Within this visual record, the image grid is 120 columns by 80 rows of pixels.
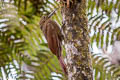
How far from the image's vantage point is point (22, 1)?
2008mm

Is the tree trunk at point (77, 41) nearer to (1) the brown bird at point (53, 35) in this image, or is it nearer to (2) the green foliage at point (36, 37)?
(1) the brown bird at point (53, 35)

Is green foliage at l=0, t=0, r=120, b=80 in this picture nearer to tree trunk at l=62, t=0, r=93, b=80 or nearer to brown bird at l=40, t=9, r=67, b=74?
brown bird at l=40, t=9, r=67, b=74

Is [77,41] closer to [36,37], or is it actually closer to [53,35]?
[53,35]

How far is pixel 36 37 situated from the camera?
1950 mm

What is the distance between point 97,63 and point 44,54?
41cm

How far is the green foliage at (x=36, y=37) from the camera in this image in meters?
1.76

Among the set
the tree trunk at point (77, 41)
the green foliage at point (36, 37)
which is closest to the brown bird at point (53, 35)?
the tree trunk at point (77, 41)

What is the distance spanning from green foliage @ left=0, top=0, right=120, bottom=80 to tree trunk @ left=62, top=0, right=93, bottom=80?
0.60m

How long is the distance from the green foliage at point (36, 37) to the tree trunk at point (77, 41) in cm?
60

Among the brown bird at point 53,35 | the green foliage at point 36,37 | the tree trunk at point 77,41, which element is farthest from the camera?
the green foliage at point 36,37

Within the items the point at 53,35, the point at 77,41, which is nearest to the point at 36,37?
the point at 53,35

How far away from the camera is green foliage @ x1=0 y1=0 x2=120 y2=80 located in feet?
5.78

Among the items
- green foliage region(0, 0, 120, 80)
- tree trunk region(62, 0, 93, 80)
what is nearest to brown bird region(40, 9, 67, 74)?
tree trunk region(62, 0, 93, 80)

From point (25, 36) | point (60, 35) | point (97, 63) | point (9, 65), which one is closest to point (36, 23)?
point (25, 36)
